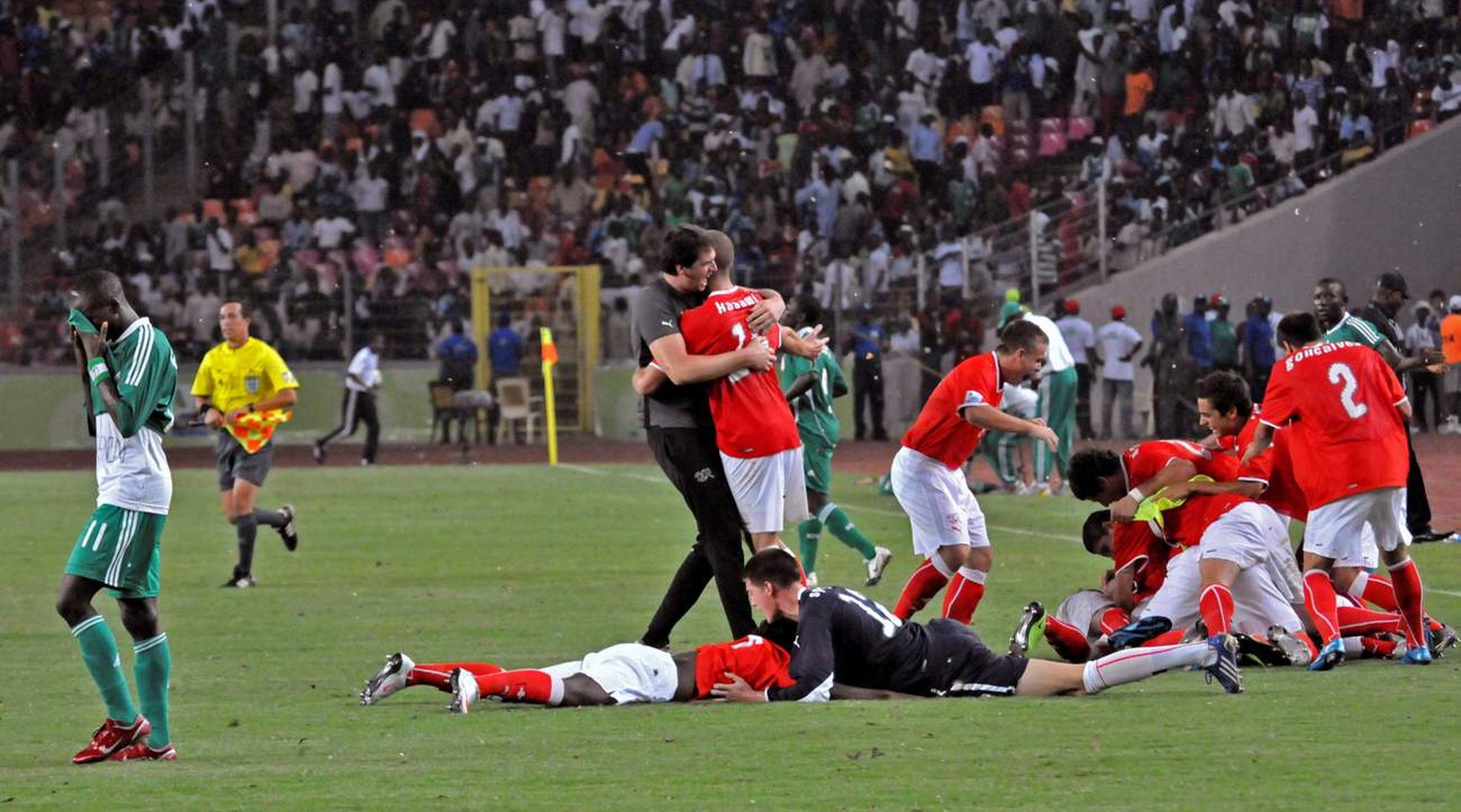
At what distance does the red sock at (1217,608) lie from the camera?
34.6ft

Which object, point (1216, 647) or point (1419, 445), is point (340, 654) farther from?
point (1419, 445)

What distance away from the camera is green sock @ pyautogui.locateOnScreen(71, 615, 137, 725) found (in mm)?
8531

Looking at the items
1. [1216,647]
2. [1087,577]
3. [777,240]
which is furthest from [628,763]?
[777,240]

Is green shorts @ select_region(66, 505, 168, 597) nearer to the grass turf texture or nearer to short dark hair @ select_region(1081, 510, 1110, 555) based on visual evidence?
the grass turf texture

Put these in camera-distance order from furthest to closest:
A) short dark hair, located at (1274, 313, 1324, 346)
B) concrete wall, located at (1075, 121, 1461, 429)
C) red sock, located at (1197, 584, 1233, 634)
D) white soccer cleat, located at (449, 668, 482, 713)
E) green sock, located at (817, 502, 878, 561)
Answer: concrete wall, located at (1075, 121, 1461, 429)
green sock, located at (817, 502, 878, 561)
short dark hair, located at (1274, 313, 1324, 346)
red sock, located at (1197, 584, 1233, 634)
white soccer cleat, located at (449, 668, 482, 713)

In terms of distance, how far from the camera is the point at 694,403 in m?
11.0

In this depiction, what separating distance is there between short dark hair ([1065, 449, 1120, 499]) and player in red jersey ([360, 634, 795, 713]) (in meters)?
2.09

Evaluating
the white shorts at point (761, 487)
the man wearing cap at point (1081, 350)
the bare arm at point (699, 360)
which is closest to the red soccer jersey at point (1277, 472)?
the white shorts at point (761, 487)

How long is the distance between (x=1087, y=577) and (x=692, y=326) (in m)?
5.74

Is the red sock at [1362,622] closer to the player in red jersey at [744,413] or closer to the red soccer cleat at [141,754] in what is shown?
the player in red jersey at [744,413]

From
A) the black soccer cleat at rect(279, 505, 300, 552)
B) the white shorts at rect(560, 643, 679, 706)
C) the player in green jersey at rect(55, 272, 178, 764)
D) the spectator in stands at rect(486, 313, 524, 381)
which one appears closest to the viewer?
the player in green jersey at rect(55, 272, 178, 764)

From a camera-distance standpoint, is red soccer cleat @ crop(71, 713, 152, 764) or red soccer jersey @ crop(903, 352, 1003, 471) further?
red soccer jersey @ crop(903, 352, 1003, 471)

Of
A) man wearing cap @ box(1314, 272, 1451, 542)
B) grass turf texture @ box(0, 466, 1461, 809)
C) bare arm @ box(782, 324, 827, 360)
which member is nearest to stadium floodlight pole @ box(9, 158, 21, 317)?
grass turf texture @ box(0, 466, 1461, 809)

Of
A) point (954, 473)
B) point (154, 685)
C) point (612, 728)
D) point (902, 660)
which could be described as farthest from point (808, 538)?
point (154, 685)
